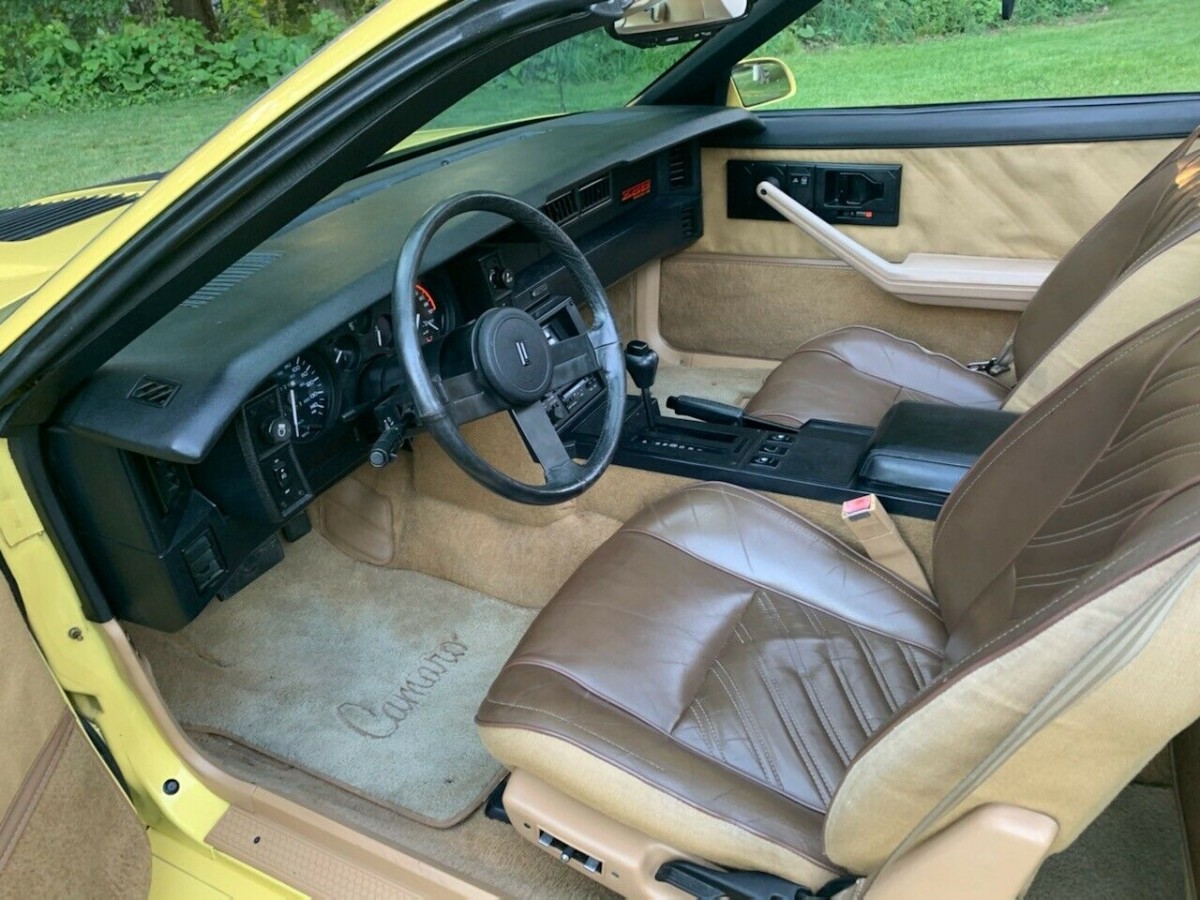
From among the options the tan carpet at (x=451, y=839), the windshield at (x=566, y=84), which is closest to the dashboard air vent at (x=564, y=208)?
the windshield at (x=566, y=84)

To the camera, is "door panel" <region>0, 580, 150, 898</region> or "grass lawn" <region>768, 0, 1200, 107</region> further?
"grass lawn" <region>768, 0, 1200, 107</region>

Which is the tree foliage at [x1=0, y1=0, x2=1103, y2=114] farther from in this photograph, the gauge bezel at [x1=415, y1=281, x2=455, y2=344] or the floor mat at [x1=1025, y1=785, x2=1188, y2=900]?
the floor mat at [x1=1025, y1=785, x2=1188, y2=900]

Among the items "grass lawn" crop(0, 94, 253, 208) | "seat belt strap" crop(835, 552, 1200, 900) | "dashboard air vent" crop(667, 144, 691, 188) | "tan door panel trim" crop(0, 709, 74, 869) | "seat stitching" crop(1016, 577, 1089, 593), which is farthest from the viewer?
"dashboard air vent" crop(667, 144, 691, 188)

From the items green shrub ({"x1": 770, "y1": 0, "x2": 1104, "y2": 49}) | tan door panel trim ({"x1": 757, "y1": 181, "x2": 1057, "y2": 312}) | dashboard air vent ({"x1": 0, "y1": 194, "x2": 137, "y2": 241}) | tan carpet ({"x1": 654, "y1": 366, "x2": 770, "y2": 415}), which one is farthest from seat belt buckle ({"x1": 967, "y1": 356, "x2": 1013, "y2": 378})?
dashboard air vent ({"x1": 0, "y1": 194, "x2": 137, "y2": 241})

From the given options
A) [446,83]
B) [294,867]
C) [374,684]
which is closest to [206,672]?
[374,684]

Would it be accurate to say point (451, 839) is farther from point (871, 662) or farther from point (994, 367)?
point (994, 367)

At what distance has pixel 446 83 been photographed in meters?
0.92

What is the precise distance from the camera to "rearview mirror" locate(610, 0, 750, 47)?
63.8 inches

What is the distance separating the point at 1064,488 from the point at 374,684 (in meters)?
1.41

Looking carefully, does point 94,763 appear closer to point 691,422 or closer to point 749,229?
point 691,422

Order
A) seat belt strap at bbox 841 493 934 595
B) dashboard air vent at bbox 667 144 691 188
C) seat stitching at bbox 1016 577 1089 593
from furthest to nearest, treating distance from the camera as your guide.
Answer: dashboard air vent at bbox 667 144 691 188
seat belt strap at bbox 841 493 934 595
seat stitching at bbox 1016 577 1089 593

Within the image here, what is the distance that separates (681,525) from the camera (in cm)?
151

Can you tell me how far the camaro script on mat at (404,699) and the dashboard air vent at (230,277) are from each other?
2.95 ft

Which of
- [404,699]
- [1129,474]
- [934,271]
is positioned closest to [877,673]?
[1129,474]
